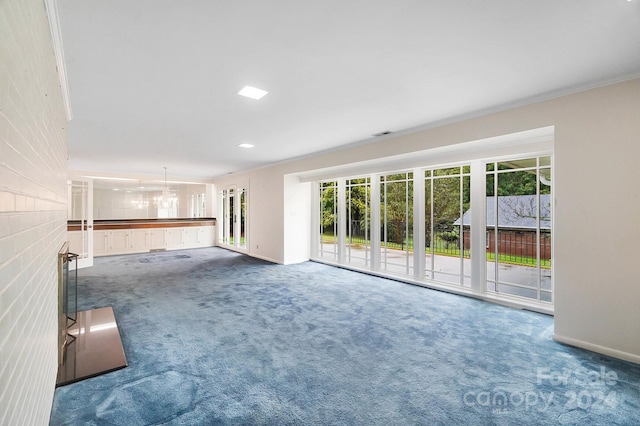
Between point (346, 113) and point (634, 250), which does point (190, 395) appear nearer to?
point (346, 113)

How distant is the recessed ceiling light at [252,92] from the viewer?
2.97 m

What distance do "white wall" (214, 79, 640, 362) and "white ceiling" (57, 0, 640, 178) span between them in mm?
221

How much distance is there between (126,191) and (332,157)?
9.29 meters

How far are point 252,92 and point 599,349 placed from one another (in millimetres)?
4088

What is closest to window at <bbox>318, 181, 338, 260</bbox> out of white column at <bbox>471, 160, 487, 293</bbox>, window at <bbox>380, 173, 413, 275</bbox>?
window at <bbox>380, 173, 413, 275</bbox>

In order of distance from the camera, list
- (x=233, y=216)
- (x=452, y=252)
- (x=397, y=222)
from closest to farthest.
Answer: (x=452, y=252) < (x=397, y=222) < (x=233, y=216)

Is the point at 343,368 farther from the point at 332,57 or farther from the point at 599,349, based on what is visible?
the point at 332,57

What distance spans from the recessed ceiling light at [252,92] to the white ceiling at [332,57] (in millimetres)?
90

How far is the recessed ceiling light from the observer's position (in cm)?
297

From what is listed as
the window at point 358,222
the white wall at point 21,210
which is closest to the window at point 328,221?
the window at point 358,222

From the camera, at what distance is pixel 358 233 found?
6.36 meters

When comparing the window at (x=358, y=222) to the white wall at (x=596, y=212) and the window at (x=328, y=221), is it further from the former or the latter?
the white wall at (x=596, y=212)

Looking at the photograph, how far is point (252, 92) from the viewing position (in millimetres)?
3059

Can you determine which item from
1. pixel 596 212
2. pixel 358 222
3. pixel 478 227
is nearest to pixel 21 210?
pixel 596 212
